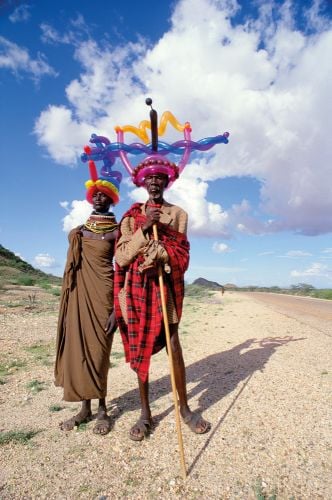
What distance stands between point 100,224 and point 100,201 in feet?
0.84

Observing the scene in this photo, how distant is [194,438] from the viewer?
2.94 metres

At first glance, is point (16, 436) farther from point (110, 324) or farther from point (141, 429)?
point (110, 324)

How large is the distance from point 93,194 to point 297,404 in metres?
3.14

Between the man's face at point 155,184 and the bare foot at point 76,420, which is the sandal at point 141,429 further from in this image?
the man's face at point 155,184

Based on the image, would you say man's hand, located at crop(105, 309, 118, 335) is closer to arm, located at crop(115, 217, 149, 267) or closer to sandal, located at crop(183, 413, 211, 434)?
arm, located at crop(115, 217, 149, 267)

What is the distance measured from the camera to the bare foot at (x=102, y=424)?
307cm

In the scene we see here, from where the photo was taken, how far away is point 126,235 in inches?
126

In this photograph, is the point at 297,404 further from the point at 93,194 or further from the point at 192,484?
the point at 93,194

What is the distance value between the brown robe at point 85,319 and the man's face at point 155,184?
69 centimetres

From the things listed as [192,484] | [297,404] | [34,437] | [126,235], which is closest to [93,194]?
[126,235]

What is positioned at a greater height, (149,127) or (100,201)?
(149,127)

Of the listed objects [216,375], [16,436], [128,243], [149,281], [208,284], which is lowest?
[16,436]

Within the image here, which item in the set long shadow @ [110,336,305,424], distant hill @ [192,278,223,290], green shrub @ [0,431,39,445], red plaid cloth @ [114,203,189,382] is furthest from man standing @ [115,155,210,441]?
distant hill @ [192,278,223,290]

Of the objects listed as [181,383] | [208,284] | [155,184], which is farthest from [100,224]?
[208,284]
